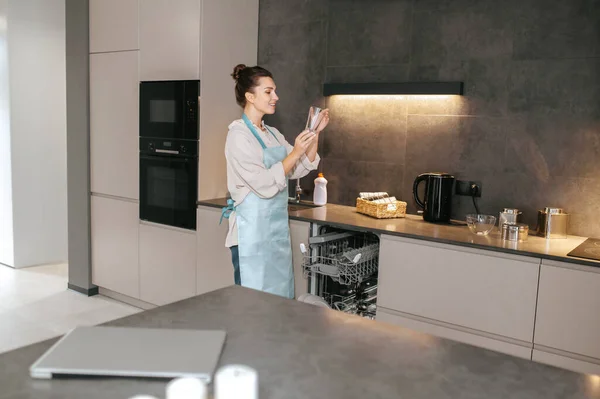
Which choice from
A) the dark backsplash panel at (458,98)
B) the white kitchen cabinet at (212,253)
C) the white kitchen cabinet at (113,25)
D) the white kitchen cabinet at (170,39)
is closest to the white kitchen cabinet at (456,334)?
the dark backsplash panel at (458,98)

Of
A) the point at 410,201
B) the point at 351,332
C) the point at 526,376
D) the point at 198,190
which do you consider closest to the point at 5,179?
the point at 198,190

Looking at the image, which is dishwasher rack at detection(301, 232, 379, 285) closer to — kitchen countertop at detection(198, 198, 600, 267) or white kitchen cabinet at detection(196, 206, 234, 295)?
kitchen countertop at detection(198, 198, 600, 267)

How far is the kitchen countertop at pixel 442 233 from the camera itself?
2.36 m

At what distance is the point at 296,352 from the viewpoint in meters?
1.18

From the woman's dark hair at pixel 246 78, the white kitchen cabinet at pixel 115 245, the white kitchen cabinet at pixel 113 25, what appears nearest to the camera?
the woman's dark hair at pixel 246 78

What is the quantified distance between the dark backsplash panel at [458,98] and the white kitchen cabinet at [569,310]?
25.4 inches

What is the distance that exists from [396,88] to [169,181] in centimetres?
156

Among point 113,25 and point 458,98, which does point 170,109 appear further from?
point 458,98

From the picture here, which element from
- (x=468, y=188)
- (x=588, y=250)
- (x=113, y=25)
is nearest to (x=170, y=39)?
(x=113, y=25)

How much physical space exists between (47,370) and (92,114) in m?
A: 3.36

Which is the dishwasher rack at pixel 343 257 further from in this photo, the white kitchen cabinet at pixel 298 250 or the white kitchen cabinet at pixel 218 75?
the white kitchen cabinet at pixel 218 75

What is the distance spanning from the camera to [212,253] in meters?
3.47

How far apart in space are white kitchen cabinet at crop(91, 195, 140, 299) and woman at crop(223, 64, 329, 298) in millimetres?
1282

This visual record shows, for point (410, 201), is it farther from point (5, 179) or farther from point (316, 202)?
point (5, 179)
